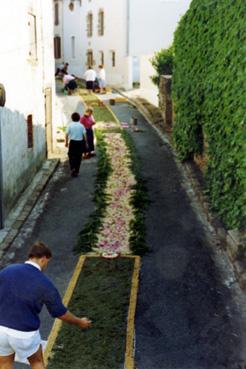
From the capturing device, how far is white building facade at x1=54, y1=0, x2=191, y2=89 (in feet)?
120

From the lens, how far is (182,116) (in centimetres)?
1722

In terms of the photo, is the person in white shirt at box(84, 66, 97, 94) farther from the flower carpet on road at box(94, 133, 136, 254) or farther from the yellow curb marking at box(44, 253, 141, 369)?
the yellow curb marking at box(44, 253, 141, 369)

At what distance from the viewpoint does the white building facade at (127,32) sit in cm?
3644

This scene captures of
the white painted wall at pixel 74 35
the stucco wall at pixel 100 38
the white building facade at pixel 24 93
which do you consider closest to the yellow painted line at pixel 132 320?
the white building facade at pixel 24 93

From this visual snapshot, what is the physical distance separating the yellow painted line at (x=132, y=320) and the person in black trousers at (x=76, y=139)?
640 cm

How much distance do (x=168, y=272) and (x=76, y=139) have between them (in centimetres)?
718

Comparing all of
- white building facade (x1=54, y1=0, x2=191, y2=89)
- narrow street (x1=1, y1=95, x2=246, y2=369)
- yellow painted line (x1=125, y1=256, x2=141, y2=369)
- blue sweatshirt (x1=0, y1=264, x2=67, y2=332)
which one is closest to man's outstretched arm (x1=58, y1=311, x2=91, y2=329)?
blue sweatshirt (x1=0, y1=264, x2=67, y2=332)

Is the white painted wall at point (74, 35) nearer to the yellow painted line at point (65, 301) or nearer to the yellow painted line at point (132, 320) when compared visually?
the yellow painted line at point (65, 301)

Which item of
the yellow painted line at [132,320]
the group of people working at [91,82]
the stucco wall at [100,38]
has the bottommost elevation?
the yellow painted line at [132,320]

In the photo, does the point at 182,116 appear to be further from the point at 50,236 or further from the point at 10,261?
the point at 10,261

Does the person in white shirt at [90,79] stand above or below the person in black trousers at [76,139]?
above

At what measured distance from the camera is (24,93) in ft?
51.1

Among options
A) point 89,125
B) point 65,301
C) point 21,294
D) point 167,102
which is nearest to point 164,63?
point 167,102

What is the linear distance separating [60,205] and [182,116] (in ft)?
17.3
